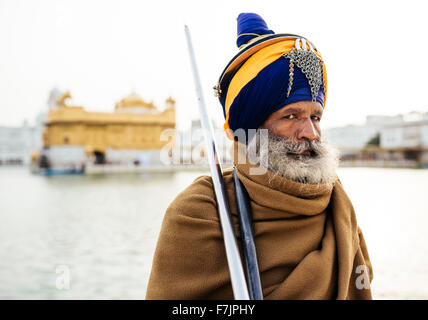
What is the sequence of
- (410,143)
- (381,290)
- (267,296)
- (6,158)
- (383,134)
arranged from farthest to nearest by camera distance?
(6,158)
(383,134)
(410,143)
(381,290)
(267,296)

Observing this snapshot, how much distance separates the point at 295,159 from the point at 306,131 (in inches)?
2.5

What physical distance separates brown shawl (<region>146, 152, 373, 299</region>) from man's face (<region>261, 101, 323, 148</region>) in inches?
4.1

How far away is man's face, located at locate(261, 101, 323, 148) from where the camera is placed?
29.1 inches

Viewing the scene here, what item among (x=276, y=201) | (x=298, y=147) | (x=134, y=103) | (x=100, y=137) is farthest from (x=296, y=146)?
(x=134, y=103)

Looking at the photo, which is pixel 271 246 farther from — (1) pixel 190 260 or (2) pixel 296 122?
(2) pixel 296 122

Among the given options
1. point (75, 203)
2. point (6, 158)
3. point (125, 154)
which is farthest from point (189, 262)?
point (6, 158)

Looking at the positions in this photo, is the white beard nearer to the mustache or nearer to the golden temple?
the mustache

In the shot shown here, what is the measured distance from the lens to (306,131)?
738mm

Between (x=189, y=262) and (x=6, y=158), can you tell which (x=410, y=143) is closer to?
(x=189, y=262)

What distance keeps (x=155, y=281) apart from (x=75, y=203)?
7.44 meters

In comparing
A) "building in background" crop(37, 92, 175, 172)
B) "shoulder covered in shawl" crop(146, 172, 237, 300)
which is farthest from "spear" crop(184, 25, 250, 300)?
"building in background" crop(37, 92, 175, 172)

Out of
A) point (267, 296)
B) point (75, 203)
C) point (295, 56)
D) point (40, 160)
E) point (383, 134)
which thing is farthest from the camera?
point (383, 134)

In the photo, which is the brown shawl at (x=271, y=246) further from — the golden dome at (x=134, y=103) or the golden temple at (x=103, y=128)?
the golden dome at (x=134, y=103)

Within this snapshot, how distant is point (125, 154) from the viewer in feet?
78.3
